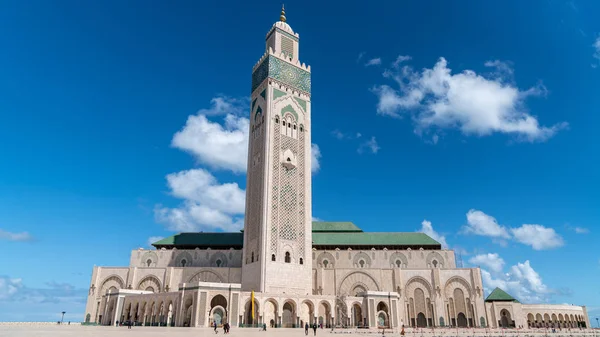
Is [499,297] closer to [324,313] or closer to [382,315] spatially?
[382,315]

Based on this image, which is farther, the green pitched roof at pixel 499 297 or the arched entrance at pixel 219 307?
the green pitched roof at pixel 499 297

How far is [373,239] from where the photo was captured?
44.5m

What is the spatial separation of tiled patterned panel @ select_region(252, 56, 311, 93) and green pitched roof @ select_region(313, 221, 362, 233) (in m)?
15.4

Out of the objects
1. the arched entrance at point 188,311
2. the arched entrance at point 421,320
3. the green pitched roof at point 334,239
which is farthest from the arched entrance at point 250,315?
the arched entrance at point 421,320

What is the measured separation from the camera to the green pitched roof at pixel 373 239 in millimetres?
43816

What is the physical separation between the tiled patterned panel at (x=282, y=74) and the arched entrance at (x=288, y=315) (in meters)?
19.9

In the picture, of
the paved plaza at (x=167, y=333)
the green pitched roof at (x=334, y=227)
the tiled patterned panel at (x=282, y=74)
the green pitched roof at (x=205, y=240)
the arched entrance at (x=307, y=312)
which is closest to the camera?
the paved plaza at (x=167, y=333)

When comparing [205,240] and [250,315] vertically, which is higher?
[205,240]

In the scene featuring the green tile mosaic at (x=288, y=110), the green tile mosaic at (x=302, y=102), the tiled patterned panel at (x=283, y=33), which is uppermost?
the tiled patterned panel at (x=283, y=33)

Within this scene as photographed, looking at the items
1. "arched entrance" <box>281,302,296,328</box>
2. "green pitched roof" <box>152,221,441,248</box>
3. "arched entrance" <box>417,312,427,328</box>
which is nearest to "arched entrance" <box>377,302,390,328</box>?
"arched entrance" <box>417,312,427,328</box>

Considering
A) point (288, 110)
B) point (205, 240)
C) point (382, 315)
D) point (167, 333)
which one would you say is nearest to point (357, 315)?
point (382, 315)

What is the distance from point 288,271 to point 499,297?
20.8 metres

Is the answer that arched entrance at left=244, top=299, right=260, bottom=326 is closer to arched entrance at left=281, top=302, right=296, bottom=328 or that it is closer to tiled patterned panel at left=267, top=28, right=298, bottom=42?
arched entrance at left=281, top=302, right=296, bottom=328

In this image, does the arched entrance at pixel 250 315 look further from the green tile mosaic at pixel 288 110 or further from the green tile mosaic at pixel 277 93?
the green tile mosaic at pixel 277 93
